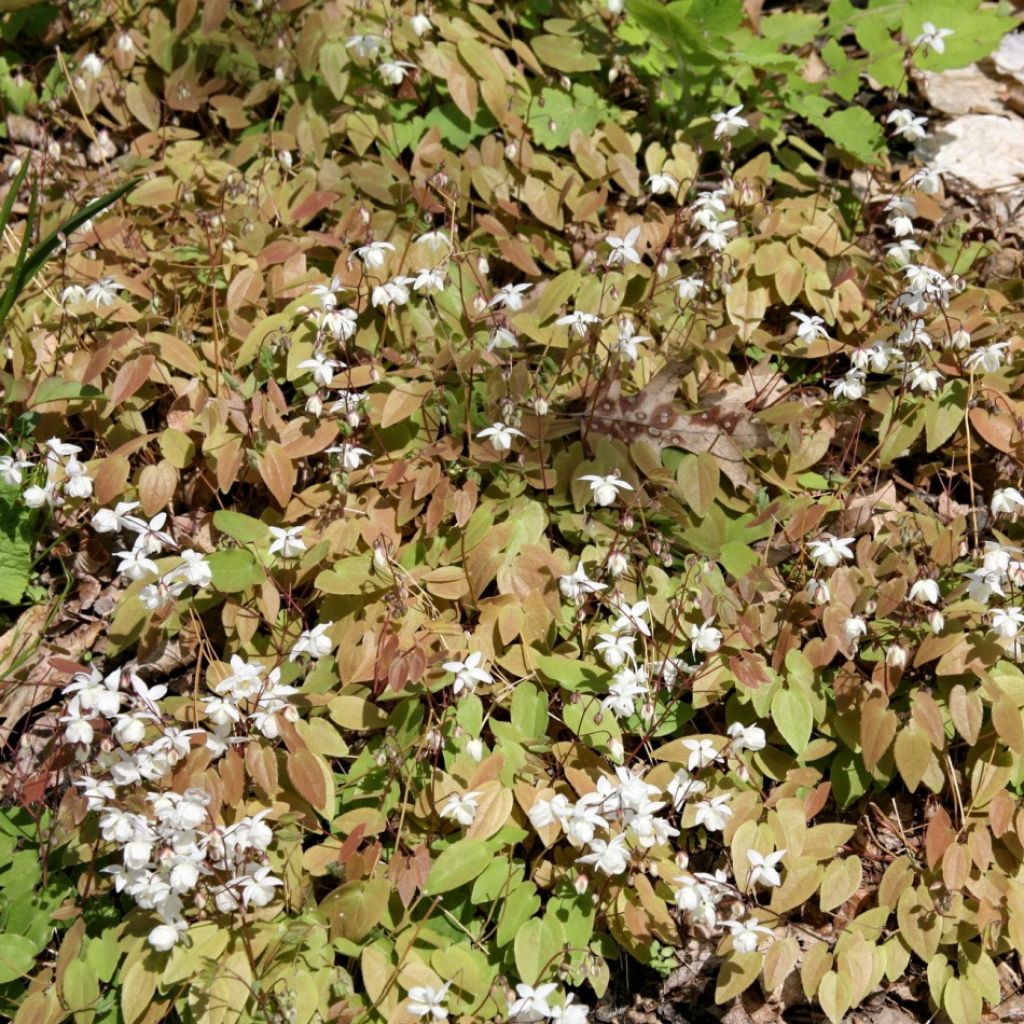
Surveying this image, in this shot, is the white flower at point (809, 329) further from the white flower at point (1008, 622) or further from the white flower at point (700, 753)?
the white flower at point (700, 753)

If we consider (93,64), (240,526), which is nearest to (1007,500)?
(240,526)

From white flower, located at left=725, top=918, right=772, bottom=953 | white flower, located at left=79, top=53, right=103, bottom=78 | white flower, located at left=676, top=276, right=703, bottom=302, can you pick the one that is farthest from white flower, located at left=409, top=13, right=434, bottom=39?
white flower, located at left=725, top=918, right=772, bottom=953

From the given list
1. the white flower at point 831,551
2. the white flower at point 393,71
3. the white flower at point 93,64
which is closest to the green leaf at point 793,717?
the white flower at point 831,551

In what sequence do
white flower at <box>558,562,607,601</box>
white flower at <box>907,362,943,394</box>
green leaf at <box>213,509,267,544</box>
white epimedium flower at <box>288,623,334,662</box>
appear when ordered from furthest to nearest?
white flower at <box>907,362,943,394</box> < green leaf at <box>213,509,267,544</box> < white flower at <box>558,562,607,601</box> < white epimedium flower at <box>288,623,334,662</box>

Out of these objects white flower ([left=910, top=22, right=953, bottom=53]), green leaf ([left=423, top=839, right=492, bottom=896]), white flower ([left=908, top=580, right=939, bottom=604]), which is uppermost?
white flower ([left=910, top=22, right=953, bottom=53])

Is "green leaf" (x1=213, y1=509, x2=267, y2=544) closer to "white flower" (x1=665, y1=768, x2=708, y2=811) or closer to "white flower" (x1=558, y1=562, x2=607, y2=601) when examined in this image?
"white flower" (x1=558, y1=562, x2=607, y2=601)

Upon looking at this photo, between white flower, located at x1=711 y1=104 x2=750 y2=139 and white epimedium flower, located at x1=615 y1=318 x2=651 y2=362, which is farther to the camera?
white flower, located at x1=711 y1=104 x2=750 y2=139
